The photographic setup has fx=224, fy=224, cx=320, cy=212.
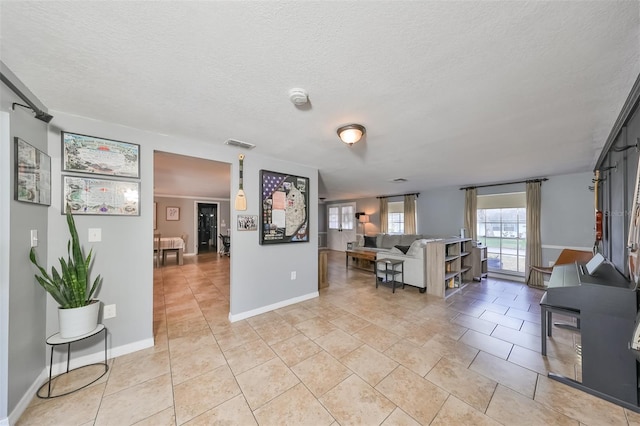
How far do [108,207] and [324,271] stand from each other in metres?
3.35

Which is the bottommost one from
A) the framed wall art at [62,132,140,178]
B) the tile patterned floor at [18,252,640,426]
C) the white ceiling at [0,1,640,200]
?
the tile patterned floor at [18,252,640,426]

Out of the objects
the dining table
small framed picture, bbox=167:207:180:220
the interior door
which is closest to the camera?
the dining table

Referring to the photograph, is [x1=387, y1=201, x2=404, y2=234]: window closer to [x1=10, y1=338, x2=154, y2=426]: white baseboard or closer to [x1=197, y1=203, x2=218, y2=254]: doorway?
[x1=197, y1=203, x2=218, y2=254]: doorway

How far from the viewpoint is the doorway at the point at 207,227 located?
8945 mm

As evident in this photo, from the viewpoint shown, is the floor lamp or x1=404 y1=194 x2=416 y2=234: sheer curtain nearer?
x1=404 y1=194 x2=416 y2=234: sheer curtain

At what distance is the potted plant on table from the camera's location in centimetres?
178

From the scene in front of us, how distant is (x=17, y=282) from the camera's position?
5.03ft

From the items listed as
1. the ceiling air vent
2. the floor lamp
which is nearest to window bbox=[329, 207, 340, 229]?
the floor lamp

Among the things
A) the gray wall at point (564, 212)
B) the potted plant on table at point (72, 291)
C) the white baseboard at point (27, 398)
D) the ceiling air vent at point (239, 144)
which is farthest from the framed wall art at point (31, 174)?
the gray wall at point (564, 212)

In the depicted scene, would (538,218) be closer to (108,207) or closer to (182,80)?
(182,80)

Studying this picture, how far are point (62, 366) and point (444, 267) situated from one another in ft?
15.9

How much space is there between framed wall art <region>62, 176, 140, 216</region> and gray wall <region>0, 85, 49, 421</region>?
21 cm

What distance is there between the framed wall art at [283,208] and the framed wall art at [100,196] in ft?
4.69

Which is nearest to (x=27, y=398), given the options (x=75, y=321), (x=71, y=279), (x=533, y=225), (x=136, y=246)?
(x=75, y=321)
